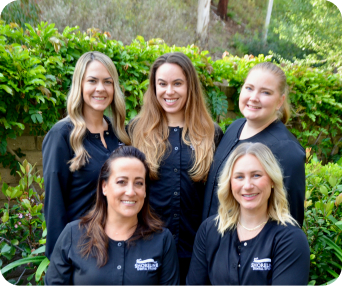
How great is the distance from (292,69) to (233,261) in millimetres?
4768

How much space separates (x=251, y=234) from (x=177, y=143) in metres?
1.00

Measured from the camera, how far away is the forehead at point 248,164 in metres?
1.98

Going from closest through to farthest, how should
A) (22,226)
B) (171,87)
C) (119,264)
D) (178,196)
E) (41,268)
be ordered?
(119,264)
(178,196)
(171,87)
(41,268)
(22,226)

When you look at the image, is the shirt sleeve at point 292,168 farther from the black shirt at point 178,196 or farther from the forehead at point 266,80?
the black shirt at point 178,196

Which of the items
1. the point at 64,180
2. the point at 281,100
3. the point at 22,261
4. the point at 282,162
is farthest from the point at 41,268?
the point at 281,100

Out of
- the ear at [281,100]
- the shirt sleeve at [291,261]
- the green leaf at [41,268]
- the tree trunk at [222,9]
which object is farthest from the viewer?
the tree trunk at [222,9]

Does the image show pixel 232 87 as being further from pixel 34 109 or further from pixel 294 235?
pixel 294 235

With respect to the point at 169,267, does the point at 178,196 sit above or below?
above

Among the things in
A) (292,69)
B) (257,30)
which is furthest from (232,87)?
(257,30)

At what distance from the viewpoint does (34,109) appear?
136 inches

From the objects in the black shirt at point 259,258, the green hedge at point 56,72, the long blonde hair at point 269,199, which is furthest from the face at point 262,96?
the green hedge at point 56,72

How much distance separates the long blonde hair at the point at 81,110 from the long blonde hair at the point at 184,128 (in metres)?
0.18

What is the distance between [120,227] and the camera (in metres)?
2.09

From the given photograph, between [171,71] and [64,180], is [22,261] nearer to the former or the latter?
[64,180]
